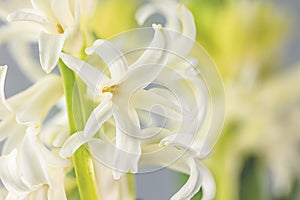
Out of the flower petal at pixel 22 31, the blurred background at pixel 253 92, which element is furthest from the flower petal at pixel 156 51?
the blurred background at pixel 253 92

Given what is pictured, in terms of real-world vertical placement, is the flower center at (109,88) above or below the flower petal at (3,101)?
above

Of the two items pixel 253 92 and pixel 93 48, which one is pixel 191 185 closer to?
pixel 93 48

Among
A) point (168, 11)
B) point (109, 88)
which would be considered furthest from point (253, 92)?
point (109, 88)

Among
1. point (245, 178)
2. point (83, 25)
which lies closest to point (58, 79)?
point (83, 25)

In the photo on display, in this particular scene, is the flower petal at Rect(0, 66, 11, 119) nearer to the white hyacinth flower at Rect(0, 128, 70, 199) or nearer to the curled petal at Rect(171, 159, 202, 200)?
the white hyacinth flower at Rect(0, 128, 70, 199)

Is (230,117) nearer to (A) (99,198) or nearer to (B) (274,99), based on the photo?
(B) (274,99)

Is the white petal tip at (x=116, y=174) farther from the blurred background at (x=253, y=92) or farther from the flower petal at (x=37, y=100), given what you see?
the blurred background at (x=253, y=92)
